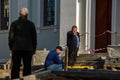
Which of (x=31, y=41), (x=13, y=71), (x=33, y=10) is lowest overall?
(x=13, y=71)

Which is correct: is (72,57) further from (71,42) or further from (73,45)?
(71,42)

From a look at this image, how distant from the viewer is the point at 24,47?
39.7 feet

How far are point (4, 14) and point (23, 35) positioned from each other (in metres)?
13.6

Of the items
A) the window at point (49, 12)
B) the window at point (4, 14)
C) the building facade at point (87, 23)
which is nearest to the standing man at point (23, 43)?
the building facade at point (87, 23)

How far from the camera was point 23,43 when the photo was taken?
12117 millimetres

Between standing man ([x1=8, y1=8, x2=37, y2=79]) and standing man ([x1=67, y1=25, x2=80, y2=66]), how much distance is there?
5533 mm

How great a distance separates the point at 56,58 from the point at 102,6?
5.66 meters

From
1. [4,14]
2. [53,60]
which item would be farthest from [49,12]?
[53,60]

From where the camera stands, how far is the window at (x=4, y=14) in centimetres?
2538

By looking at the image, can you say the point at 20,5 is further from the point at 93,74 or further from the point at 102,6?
the point at 93,74

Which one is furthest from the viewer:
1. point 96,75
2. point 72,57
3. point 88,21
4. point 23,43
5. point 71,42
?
point 88,21

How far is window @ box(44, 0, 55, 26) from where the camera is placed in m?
22.5

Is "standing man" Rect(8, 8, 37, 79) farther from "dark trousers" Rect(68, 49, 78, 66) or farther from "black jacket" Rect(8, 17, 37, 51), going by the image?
"dark trousers" Rect(68, 49, 78, 66)

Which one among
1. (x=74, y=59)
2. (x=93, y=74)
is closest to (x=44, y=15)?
(x=74, y=59)
